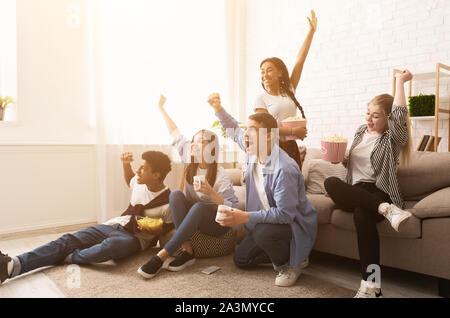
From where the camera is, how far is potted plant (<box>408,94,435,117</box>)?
306cm

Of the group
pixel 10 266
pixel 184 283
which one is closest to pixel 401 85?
pixel 184 283

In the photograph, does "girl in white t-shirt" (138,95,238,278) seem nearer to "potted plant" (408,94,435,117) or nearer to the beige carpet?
the beige carpet

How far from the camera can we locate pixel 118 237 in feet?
6.86

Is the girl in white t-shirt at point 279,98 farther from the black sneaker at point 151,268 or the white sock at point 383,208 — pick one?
the black sneaker at point 151,268

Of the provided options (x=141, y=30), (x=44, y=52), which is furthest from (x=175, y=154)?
(x=44, y=52)

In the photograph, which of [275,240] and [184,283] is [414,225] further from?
[184,283]

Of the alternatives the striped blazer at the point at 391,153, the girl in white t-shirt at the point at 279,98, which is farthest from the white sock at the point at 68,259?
the striped blazer at the point at 391,153

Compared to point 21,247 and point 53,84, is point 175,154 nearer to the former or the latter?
point 53,84

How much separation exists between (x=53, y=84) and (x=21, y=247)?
1.39 metres

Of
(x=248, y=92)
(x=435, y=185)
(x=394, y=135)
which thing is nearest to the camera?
(x=394, y=135)

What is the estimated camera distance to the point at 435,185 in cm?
205

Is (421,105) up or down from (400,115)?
up

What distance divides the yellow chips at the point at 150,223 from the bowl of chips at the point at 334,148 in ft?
3.39

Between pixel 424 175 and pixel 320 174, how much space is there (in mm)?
643
